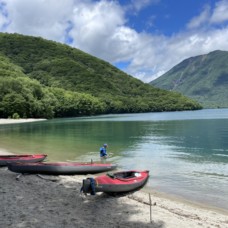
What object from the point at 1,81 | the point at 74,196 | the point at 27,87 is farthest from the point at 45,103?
the point at 74,196

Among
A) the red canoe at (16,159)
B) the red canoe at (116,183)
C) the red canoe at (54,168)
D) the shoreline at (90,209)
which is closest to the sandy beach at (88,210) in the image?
the shoreline at (90,209)

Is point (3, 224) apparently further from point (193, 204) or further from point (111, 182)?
point (193, 204)

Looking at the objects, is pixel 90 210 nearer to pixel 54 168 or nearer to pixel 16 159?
pixel 54 168

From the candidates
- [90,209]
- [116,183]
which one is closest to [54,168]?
[116,183]

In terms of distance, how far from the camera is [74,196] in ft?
56.8

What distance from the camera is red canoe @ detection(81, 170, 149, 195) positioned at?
16.1 meters

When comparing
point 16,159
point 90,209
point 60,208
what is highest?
point 16,159

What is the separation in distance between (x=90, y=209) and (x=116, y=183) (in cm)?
297

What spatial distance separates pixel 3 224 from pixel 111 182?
6785mm

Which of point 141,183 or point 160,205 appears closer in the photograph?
point 160,205

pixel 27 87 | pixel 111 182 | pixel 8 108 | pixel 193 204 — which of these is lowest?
pixel 193 204

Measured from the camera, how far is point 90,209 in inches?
593

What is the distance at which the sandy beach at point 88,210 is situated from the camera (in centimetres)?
1298

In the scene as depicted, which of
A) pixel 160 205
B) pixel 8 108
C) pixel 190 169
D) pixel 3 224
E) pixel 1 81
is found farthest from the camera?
pixel 1 81
